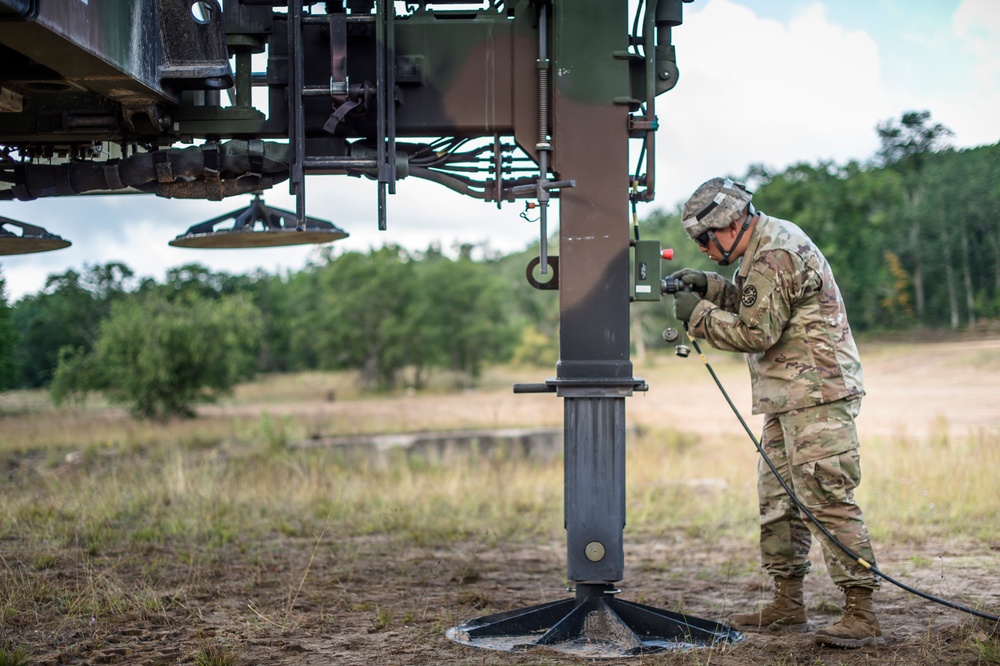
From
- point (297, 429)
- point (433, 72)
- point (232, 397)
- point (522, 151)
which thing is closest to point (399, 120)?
point (433, 72)

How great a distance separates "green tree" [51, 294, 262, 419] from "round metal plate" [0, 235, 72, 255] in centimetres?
2049

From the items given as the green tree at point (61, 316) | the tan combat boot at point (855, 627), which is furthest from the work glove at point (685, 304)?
the green tree at point (61, 316)

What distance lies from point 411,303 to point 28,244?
4464 cm

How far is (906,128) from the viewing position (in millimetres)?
31188

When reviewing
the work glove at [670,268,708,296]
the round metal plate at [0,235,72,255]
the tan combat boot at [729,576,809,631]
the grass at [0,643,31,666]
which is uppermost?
the round metal plate at [0,235,72,255]

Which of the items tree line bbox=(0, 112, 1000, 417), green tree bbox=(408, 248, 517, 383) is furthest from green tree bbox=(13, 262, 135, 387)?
green tree bbox=(408, 248, 517, 383)

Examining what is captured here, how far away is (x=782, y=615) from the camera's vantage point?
5559mm

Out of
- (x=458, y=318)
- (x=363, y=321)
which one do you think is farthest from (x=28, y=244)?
(x=458, y=318)

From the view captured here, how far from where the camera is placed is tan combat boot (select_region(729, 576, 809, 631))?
552 cm

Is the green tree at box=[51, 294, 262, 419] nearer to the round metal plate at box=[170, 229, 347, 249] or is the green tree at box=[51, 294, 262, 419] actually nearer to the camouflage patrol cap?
the round metal plate at box=[170, 229, 347, 249]

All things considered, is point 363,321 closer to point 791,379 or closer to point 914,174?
point 914,174

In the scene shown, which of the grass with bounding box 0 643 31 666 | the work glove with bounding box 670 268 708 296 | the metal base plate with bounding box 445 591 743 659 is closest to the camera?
the grass with bounding box 0 643 31 666

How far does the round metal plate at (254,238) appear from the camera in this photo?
647cm

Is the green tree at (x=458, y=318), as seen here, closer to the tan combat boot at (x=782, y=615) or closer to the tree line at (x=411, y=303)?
the tree line at (x=411, y=303)
